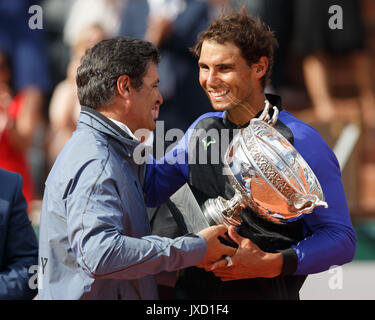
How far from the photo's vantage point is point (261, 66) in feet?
8.04

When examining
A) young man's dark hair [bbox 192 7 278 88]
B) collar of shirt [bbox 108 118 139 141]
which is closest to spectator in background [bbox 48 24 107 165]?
young man's dark hair [bbox 192 7 278 88]

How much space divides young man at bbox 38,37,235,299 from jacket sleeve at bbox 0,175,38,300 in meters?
0.09

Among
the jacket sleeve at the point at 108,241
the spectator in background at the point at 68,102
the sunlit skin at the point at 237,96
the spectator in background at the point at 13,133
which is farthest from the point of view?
the spectator in background at the point at 68,102

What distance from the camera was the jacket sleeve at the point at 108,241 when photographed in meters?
1.95

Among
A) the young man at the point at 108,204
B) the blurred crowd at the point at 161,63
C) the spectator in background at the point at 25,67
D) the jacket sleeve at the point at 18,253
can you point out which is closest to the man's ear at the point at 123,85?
the young man at the point at 108,204

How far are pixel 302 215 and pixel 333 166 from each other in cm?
19

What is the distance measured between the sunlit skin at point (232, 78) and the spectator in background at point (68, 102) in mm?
2537

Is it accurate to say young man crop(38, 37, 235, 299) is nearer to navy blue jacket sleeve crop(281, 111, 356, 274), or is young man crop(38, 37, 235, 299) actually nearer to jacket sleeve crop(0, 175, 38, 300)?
jacket sleeve crop(0, 175, 38, 300)

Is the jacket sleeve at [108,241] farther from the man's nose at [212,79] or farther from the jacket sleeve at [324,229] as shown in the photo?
the man's nose at [212,79]

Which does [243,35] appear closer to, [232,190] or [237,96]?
[237,96]

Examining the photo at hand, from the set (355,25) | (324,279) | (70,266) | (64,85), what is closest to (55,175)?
(70,266)

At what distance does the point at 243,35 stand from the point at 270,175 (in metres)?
0.53

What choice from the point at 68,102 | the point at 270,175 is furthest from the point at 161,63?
the point at 270,175

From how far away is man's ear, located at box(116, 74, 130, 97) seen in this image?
7.32ft
